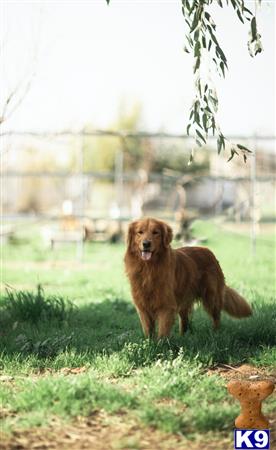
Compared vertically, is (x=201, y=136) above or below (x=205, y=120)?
below

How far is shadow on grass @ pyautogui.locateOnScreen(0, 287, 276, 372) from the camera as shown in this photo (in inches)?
217

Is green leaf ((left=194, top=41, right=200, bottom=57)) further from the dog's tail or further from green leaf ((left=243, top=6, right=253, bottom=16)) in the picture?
the dog's tail

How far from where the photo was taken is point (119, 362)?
17.2ft

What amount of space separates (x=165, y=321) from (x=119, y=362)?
997 millimetres

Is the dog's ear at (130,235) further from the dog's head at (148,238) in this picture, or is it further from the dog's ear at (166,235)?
the dog's ear at (166,235)

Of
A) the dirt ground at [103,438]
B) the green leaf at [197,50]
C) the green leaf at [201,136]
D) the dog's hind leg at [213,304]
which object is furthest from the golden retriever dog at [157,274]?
the dirt ground at [103,438]

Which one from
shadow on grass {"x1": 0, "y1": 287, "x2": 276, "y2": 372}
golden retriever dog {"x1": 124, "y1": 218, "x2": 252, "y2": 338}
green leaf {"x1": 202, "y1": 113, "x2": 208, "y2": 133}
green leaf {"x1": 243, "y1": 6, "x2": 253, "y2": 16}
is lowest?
shadow on grass {"x1": 0, "y1": 287, "x2": 276, "y2": 372}

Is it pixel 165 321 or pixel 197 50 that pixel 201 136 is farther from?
pixel 165 321

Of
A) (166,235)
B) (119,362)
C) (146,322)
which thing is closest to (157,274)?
(166,235)

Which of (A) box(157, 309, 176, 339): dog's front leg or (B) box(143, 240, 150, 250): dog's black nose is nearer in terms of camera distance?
(B) box(143, 240, 150, 250): dog's black nose

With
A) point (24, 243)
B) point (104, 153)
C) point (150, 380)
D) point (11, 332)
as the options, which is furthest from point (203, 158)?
point (150, 380)

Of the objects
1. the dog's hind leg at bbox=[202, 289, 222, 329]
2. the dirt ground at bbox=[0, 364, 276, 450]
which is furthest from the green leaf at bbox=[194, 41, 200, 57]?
the dirt ground at bbox=[0, 364, 276, 450]

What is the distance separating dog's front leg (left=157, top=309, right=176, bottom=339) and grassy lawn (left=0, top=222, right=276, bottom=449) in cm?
14

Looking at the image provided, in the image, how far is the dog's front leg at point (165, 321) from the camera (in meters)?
6.13
